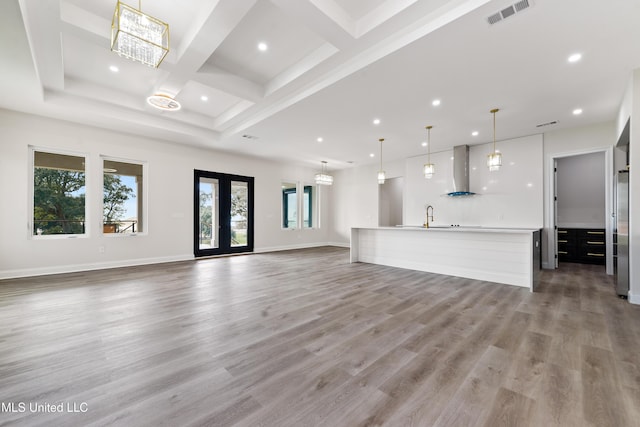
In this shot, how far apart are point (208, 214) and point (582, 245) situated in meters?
9.75

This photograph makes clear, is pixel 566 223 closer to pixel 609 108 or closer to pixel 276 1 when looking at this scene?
pixel 609 108

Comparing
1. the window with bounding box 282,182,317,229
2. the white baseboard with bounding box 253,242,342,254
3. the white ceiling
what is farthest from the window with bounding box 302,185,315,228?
the white ceiling

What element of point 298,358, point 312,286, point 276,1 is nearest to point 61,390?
point 298,358

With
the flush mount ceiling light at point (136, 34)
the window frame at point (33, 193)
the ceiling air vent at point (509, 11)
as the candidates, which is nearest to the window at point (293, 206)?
the window frame at point (33, 193)

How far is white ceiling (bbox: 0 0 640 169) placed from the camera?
2.63 m

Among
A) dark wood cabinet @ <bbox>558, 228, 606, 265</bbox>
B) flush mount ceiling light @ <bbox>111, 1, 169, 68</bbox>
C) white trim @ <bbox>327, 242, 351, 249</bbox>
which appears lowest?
white trim @ <bbox>327, 242, 351, 249</bbox>

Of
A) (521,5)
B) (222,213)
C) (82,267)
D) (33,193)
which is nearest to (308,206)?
(222,213)

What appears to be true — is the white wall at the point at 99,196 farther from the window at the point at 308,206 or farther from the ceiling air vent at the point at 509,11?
the ceiling air vent at the point at 509,11

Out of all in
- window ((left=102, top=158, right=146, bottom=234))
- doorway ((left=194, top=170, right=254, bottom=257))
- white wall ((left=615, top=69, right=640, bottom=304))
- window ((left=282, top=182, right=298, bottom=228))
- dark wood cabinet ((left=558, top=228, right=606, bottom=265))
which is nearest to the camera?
white wall ((left=615, top=69, right=640, bottom=304))

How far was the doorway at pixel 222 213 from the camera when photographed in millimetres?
7301

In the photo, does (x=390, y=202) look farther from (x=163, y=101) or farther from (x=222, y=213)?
(x=163, y=101)

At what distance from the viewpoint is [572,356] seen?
2.08m

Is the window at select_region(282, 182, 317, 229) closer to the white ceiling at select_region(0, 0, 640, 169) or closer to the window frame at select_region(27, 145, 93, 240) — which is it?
the white ceiling at select_region(0, 0, 640, 169)

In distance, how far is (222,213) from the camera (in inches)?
304
